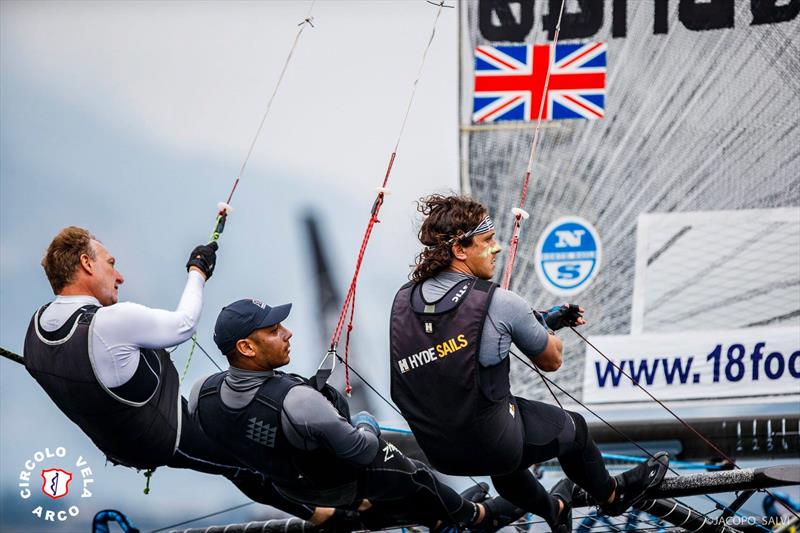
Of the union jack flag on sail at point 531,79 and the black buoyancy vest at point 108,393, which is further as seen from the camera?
the union jack flag on sail at point 531,79

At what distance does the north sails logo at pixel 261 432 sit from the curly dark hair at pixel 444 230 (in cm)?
57

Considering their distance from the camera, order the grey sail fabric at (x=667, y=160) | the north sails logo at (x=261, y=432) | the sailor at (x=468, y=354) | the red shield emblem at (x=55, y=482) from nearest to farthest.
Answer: the sailor at (x=468, y=354) < the north sails logo at (x=261, y=432) < the grey sail fabric at (x=667, y=160) < the red shield emblem at (x=55, y=482)

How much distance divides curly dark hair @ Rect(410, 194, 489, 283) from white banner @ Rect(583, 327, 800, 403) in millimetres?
1594

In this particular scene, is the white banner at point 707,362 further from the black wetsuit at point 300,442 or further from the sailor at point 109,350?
the sailor at point 109,350

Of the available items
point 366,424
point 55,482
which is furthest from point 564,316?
point 55,482

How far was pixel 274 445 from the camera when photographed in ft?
11.7

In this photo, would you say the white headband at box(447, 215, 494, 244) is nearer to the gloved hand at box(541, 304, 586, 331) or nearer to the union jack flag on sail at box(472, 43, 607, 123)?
the gloved hand at box(541, 304, 586, 331)

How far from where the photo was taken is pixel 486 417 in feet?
11.2

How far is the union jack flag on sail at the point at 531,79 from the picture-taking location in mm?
4910

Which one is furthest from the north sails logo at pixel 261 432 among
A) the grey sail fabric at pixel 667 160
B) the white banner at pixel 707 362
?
the white banner at pixel 707 362

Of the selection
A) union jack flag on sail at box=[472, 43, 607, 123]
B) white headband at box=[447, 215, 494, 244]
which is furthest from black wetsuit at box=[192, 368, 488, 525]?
union jack flag on sail at box=[472, 43, 607, 123]

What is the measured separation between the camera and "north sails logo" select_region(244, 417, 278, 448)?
3.55 m

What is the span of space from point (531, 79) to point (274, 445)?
79.4 inches

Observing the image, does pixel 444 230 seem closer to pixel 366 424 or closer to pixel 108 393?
pixel 366 424
